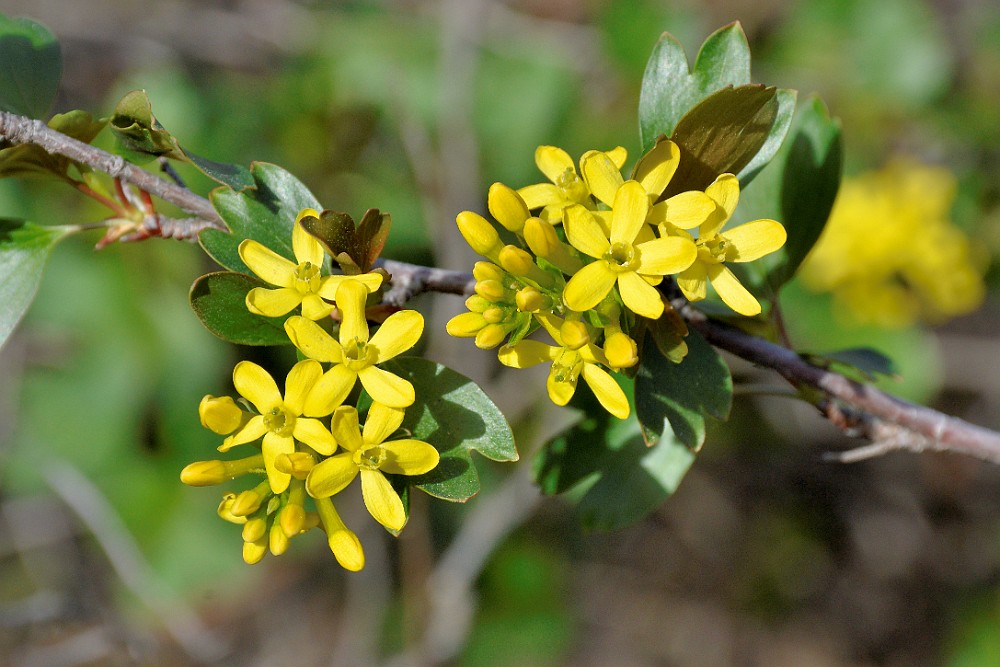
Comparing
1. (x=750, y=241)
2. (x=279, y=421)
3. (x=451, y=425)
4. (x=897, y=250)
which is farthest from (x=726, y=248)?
(x=897, y=250)

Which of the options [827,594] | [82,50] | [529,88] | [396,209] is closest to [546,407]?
[396,209]

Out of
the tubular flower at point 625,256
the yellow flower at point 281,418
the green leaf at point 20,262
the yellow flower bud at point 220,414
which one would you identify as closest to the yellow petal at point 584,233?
the tubular flower at point 625,256

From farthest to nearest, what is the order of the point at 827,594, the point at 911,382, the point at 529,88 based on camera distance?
1. the point at 827,594
2. the point at 529,88
3. the point at 911,382

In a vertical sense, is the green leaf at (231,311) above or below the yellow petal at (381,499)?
above

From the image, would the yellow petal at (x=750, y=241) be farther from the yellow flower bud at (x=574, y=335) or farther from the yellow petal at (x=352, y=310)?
the yellow petal at (x=352, y=310)

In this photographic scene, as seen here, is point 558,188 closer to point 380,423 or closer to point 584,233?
point 584,233

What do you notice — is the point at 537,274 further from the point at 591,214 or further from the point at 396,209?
the point at 396,209

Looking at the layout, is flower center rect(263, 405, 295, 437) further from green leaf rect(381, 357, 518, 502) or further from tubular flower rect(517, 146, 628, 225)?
tubular flower rect(517, 146, 628, 225)
